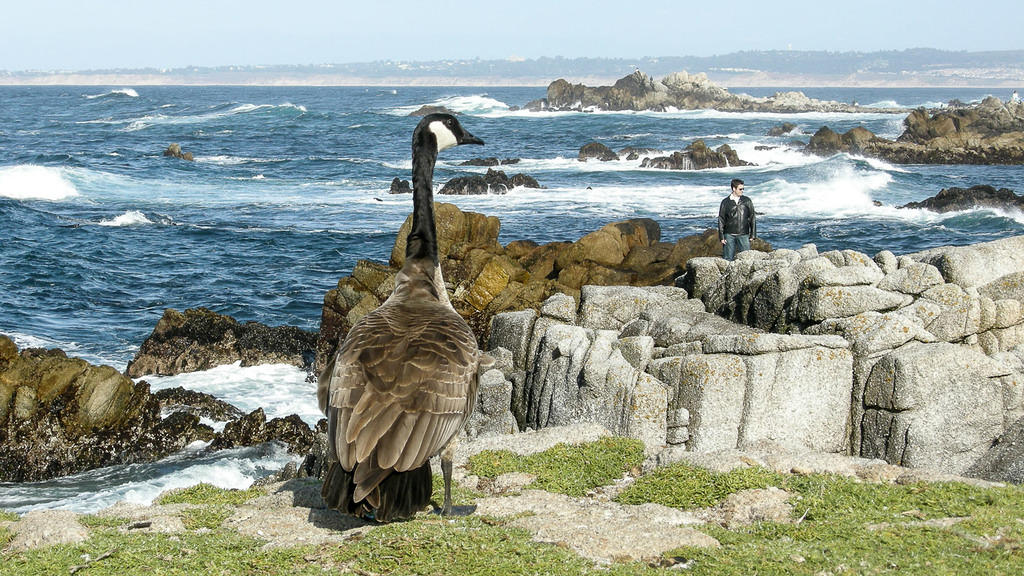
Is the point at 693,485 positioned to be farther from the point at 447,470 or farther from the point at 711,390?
the point at 711,390

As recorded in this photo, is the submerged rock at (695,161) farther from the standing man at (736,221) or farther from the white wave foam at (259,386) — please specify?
the white wave foam at (259,386)

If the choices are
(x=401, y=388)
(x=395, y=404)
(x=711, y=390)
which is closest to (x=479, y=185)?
(x=711, y=390)

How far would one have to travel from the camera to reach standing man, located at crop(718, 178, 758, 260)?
20.9m

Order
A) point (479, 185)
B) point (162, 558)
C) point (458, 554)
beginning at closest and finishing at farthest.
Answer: point (458, 554) → point (162, 558) → point (479, 185)

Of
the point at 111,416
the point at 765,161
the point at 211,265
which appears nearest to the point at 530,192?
the point at 211,265

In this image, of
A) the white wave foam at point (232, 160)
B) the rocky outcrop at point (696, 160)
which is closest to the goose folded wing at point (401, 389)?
the rocky outcrop at point (696, 160)

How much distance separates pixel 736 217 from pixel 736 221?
94 millimetres

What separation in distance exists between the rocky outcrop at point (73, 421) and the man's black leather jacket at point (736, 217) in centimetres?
1203

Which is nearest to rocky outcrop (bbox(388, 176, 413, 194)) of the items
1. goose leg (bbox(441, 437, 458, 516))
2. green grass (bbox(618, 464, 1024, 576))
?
green grass (bbox(618, 464, 1024, 576))

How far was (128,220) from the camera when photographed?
151 ft

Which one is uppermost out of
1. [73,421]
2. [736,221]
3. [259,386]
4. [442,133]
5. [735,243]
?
[442,133]

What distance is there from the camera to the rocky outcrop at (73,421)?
55.1 ft

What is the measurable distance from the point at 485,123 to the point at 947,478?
12442 cm

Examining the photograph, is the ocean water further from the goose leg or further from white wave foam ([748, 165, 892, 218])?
the goose leg
